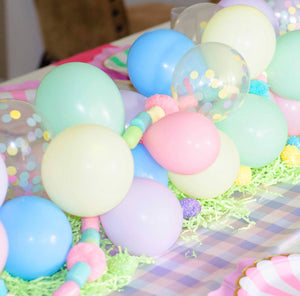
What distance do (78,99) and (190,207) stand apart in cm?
33

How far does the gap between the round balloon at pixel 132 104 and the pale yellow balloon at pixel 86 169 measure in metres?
0.25

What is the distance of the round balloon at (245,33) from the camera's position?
1.33 metres

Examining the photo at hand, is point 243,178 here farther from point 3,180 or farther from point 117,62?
point 117,62

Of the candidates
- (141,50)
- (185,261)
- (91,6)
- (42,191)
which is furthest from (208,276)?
(91,6)

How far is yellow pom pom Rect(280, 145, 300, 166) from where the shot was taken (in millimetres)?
1401

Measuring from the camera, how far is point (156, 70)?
1.30 m

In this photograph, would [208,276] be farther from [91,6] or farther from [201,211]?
[91,6]

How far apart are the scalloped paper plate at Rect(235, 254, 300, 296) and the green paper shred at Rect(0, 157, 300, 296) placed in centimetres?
16

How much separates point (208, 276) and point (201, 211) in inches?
9.1

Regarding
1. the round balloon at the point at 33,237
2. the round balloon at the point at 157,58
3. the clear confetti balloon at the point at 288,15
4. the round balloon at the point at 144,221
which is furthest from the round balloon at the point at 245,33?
the round balloon at the point at 33,237

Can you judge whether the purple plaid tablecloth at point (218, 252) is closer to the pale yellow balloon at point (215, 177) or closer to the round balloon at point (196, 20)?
the pale yellow balloon at point (215, 177)

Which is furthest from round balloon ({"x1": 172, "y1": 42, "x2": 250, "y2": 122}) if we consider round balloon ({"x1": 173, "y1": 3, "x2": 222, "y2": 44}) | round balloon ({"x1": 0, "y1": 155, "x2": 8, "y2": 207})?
round balloon ({"x1": 0, "y1": 155, "x2": 8, "y2": 207})

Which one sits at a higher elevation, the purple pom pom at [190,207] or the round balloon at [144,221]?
the round balloon at [144,221]

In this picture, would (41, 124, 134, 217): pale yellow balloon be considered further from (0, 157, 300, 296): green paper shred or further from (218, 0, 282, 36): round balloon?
(218, 0, 282, 36): round balloon
